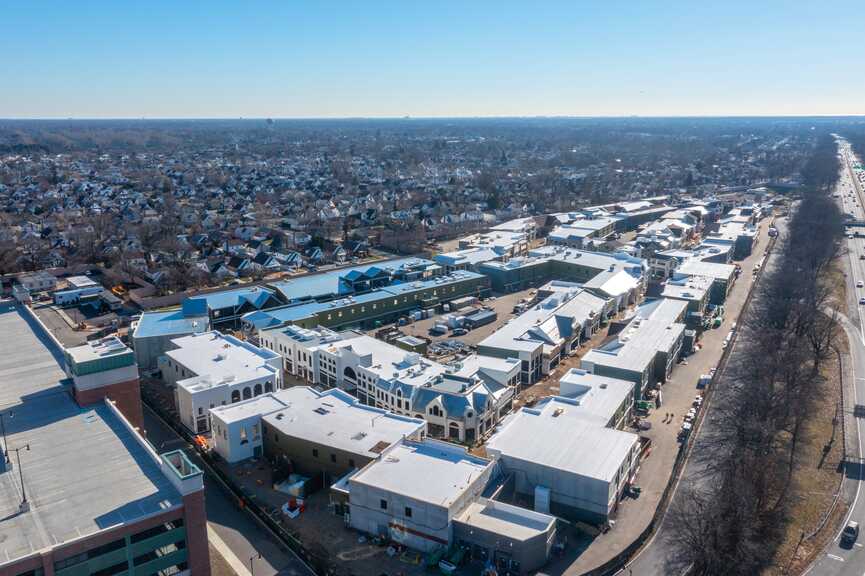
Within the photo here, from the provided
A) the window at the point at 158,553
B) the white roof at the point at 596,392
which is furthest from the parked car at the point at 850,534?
the window at the point at 158,553

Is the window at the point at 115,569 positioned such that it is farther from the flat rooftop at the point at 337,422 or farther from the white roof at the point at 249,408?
the white roof at the point at 249,408

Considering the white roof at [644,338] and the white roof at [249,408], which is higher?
the white roof at [644,338]

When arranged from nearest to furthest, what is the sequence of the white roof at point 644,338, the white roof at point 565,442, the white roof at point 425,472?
the white roof at point 425,472 → the white roof at point 565,442 → the white roof at point 644,338

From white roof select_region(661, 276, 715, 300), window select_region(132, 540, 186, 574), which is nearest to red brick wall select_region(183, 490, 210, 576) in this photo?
window select_region(132, 540, 186, 574)

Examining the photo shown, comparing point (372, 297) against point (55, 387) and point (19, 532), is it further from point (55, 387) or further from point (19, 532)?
point (19, 532)

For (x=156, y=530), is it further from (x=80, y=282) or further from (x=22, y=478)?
(x=80, y=282)

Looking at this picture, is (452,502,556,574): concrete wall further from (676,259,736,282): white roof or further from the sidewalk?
(676,259,736,282): white roof
